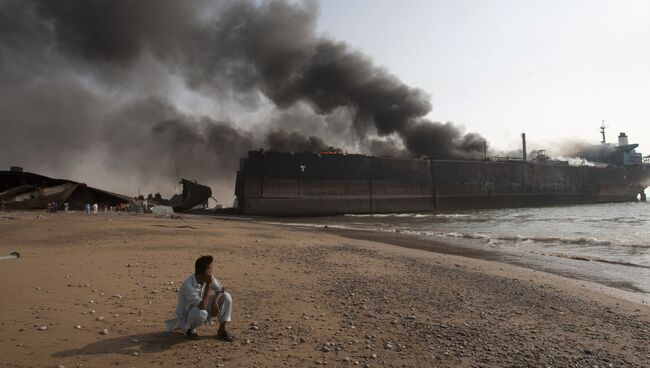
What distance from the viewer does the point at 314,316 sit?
4.93 metres

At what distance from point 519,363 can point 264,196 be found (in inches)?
1283

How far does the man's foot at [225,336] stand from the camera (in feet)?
13.0

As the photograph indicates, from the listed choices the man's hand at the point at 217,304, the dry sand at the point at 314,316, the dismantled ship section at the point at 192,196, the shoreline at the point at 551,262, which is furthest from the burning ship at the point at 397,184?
the man's hand at the point at 217,304

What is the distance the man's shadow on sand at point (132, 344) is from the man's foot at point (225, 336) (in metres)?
0.09

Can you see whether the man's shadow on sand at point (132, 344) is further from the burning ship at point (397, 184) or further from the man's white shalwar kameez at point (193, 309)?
the burning ship at point (397, 184)

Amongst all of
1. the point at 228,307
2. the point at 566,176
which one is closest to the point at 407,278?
the point at 228,307

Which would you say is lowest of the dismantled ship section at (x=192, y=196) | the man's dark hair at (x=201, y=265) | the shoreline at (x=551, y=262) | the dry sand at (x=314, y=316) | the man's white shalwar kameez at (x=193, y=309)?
the shoreline at (x=551, y=262)

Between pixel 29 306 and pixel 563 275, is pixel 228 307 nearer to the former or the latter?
pixel 29 306

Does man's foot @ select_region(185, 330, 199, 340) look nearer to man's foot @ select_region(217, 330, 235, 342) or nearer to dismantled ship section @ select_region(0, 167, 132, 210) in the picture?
man's foot @ select_region(217, 330, 235, 342)

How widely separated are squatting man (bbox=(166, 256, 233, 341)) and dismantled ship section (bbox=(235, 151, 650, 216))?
31496 millimetres

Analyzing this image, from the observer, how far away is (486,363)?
3.81 m

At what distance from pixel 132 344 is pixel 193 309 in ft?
2.03

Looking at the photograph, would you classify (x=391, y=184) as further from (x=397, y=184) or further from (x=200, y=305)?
(x=200, y=305)

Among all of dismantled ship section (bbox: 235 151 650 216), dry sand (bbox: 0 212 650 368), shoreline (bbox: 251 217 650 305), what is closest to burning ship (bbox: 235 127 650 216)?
dismantled ship section (bbox: 235 151 650 216)
